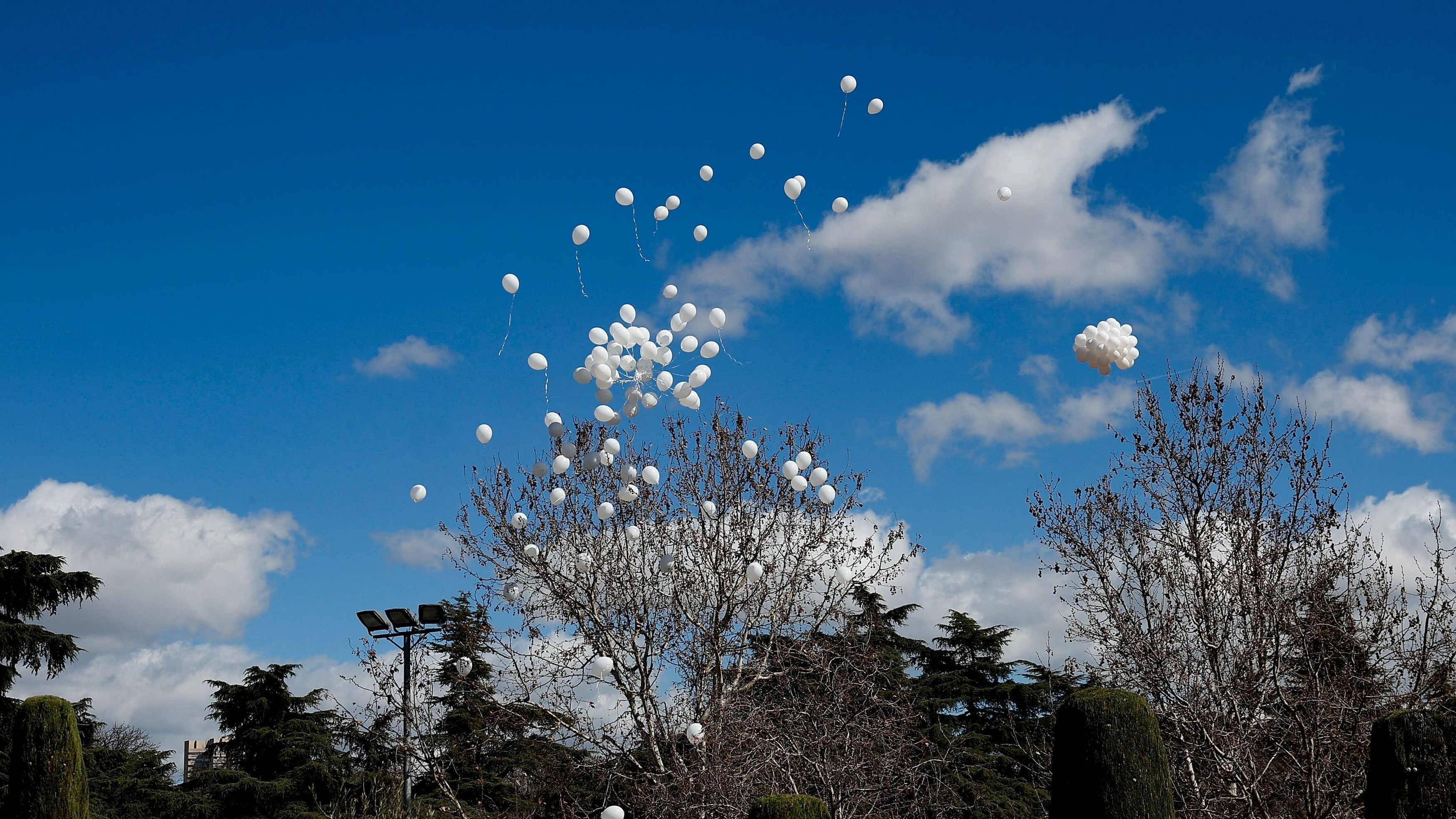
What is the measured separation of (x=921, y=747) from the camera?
1719 centimetres

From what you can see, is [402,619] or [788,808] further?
[402,619]

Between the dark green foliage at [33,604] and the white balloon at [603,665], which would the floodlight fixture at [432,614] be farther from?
the dark green foliage at [33,604]

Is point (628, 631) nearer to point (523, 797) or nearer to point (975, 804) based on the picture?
point (523, 797)

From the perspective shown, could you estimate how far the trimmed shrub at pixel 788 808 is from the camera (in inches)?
318

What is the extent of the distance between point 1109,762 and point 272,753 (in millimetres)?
17598

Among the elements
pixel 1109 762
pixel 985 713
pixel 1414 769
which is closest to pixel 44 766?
pixel 1109 762

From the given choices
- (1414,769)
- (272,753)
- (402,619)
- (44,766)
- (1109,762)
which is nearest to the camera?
(1414,769)

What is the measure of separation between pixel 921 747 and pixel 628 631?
19.3 feet

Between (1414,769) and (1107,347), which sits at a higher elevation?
(1107,347)

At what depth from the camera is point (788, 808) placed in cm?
812

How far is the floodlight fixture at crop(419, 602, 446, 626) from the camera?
43.6 ft

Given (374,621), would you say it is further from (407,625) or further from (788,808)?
(788,808)

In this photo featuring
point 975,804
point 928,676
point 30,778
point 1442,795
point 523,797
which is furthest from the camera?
point 928,676

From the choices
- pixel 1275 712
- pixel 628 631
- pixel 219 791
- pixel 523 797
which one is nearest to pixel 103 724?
pixel 219 791
